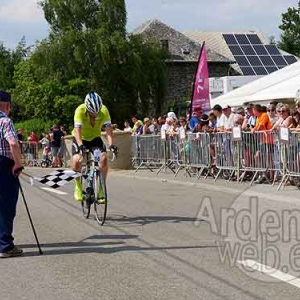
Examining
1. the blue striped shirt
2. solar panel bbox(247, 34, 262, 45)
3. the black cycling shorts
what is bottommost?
the black cycling shorts

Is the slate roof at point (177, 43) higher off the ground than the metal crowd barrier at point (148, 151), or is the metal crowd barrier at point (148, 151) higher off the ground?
the slate roof at point (177, 43)

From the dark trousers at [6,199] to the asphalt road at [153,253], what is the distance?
0.97 feet

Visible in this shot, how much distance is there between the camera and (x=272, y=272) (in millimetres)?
7324

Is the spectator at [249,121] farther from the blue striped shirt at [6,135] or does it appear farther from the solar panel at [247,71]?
the solar panel at [247,71]

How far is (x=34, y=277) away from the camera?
738 cm

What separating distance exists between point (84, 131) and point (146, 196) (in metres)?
4.38

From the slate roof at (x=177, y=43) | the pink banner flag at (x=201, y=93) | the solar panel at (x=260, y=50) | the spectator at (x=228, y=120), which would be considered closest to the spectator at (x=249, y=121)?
the spectator at (x=228, y=120)

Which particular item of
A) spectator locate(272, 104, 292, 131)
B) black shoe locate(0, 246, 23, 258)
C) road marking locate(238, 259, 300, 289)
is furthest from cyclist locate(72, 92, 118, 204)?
spectator locate(272, 104, 292, 131)

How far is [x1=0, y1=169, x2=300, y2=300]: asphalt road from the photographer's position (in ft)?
22.1

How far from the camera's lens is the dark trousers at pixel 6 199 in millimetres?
8383

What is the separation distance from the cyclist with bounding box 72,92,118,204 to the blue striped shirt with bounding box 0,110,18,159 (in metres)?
2.64

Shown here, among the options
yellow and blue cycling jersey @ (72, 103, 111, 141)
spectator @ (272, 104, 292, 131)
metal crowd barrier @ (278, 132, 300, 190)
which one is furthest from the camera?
spectator @ (272, 104, 292, 131)

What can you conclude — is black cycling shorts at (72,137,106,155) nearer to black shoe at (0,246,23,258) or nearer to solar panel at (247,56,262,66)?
black shoe at (0,246,23,258)

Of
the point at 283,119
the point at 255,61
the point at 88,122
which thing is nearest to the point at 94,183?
the point at 88,122
